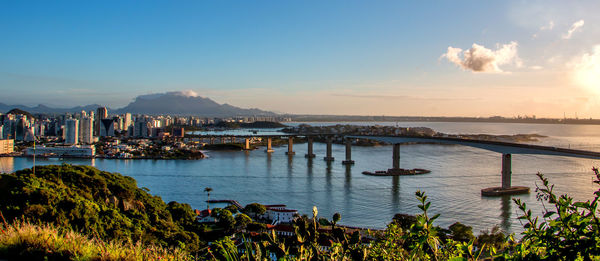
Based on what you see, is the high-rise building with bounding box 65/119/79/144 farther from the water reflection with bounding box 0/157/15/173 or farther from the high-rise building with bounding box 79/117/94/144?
the water reflection with bounding box 0/157/15/173

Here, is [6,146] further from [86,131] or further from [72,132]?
[86,131]

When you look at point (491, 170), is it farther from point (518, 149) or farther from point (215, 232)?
point (215, 232)

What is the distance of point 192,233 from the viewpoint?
359 cm

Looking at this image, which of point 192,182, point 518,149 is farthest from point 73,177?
point 518,149

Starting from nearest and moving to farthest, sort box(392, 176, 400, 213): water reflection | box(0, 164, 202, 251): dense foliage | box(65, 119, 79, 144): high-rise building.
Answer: box(0, 164, 202, 251): dense foliage → box(392, 176, 400, 213): water reflection → box(65, 119, 79, 144): high-rise building

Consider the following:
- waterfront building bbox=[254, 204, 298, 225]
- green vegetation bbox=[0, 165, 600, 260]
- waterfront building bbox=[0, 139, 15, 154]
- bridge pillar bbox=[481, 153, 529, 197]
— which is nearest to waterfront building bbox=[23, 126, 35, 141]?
waterfront building bbox=[0, 139, 15, 154]

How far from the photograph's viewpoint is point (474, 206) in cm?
603

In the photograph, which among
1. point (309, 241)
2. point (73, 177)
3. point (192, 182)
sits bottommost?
point (192, 182)

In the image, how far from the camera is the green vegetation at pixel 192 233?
1.88ft

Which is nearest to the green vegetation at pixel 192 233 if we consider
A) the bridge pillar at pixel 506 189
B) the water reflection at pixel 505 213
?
the water reflection at pixel 505 213

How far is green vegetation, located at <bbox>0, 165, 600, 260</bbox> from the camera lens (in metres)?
0.57

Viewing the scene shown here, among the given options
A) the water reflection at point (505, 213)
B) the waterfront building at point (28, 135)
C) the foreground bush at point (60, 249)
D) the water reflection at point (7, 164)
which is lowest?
the water reflection at point (7, 164)

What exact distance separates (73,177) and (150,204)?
0.69 m

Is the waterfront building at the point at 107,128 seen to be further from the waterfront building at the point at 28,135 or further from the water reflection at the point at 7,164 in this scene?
the water reflection at the point at 7,164
